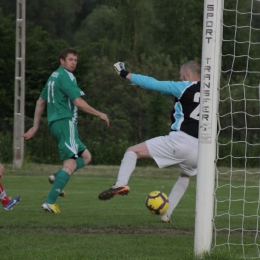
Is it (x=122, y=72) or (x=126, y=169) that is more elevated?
(x=122, y=72)

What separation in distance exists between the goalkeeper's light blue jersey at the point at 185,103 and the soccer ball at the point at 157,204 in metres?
0.83

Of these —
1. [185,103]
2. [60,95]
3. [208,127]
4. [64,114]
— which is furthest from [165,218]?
[208,127]

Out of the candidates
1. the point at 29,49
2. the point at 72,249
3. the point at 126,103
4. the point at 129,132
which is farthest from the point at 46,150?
the point at 72,249

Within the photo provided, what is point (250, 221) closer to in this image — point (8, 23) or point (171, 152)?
point (171, 152)

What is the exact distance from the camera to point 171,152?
938 centimetres

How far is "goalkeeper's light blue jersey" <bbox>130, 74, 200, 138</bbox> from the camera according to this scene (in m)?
8.98

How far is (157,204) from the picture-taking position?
360 inches

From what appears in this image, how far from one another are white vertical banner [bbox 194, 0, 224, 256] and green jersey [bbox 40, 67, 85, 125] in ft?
14.1

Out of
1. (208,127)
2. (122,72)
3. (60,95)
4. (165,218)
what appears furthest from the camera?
(60,95)

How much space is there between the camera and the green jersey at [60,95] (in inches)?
434

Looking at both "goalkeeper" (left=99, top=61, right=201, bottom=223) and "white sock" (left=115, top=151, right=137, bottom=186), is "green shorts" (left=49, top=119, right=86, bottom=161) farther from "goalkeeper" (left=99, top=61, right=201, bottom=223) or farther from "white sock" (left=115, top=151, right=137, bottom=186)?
"white sock" (left=115, top=151, right=137, bottom=186)

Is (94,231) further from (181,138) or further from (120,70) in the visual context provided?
(120,70)

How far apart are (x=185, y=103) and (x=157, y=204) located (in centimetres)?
121

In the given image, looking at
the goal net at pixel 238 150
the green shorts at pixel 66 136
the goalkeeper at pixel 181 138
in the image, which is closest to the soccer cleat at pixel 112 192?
the goalkeeper at pixel 181 138
